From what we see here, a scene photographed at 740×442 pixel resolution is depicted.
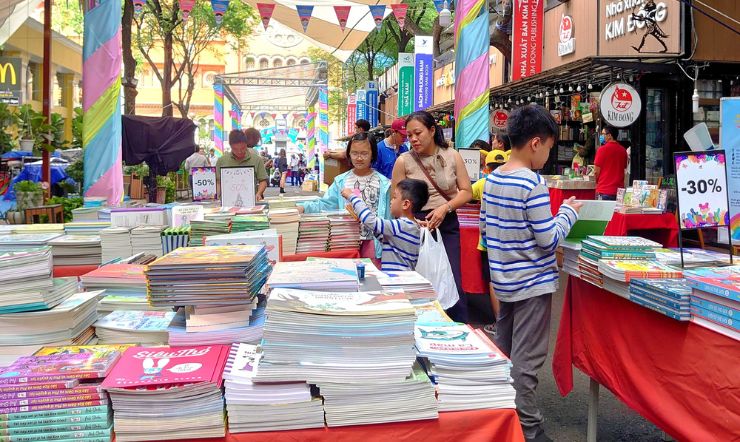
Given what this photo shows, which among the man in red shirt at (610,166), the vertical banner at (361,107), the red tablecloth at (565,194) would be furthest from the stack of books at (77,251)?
the vertical banner at (361,107)

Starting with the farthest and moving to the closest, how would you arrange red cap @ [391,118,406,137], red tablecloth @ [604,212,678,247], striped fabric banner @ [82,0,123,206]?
red tablecloth @ [604,212,678,247] → striped fabric banner @ [82,0,123,206] → red cap @ [391,118,406,137]

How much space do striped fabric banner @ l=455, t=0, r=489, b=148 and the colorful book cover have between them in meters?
5.45

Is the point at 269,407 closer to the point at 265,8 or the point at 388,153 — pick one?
the point at 388,153

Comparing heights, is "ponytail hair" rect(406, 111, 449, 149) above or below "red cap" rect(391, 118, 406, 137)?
below

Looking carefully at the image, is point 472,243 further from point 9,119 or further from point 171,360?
point 9,119

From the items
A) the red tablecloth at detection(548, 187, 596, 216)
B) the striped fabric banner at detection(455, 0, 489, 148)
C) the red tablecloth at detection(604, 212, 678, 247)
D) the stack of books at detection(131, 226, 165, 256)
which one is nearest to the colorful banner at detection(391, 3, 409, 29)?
the red tablecloth at detection(548, 187, 596, 216)

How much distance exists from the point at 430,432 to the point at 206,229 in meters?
2.81

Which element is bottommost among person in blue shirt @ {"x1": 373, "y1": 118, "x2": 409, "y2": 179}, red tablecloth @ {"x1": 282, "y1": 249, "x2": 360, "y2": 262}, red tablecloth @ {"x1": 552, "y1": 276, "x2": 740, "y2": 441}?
red tablecloth @ {"x1": 552, "y1": 276, "x2": 740, "y2": 441}

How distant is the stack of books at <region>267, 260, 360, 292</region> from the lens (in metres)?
2.17

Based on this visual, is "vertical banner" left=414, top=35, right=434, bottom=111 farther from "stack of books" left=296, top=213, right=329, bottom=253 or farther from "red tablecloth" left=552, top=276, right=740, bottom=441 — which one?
"red tablecloth" left=552, top=276, right=740, bottom=441

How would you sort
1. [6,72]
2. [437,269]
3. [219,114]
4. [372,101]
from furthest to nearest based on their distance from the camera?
1. [372,101]
2. [219,114]
3. [6,72]
4. [437,269]

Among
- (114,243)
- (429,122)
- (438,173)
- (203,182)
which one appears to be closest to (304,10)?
(203,182)

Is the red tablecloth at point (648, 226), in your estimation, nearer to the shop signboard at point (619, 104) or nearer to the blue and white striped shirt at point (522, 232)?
the shop signboard at point (619, 104)

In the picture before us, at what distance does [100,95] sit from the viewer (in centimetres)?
791
